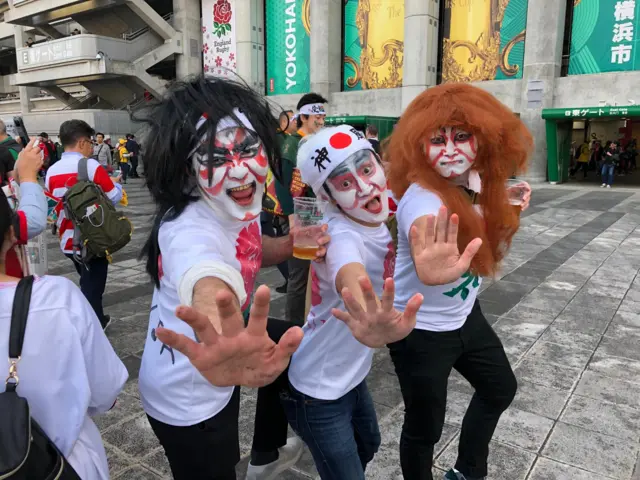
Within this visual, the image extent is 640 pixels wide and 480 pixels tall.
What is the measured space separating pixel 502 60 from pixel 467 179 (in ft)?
55.1

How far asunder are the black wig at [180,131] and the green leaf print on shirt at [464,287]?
0.87 metres

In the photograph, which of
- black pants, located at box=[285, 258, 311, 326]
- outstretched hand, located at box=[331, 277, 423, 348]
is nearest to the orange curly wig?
outstretched hand, located at box=[331, 277, 423, 348]

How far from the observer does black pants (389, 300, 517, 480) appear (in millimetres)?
1885

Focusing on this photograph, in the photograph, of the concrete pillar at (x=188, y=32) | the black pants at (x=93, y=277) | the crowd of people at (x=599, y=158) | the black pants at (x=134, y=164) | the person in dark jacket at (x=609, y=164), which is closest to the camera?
the black pants at (x=93, y=277)

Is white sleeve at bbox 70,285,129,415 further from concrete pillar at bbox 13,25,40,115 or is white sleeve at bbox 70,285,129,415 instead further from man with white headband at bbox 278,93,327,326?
concrete pillar at bbox 13,25,40,115

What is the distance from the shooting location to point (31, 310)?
3.90ft

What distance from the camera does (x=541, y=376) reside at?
3.38 meters

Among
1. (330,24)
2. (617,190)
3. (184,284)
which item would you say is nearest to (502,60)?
(617,190)

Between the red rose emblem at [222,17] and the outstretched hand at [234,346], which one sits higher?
the red rose emblem at [222,17]

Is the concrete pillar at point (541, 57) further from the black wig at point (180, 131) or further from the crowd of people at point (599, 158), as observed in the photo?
the black wig at point (180, 131)

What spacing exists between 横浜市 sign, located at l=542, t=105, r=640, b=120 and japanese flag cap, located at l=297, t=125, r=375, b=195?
50.4ft

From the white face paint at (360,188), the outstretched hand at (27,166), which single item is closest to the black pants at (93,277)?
the outstretched hand at (27,166)

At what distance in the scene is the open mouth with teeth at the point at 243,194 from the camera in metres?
1.51

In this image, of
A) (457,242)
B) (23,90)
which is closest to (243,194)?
(457,242)
